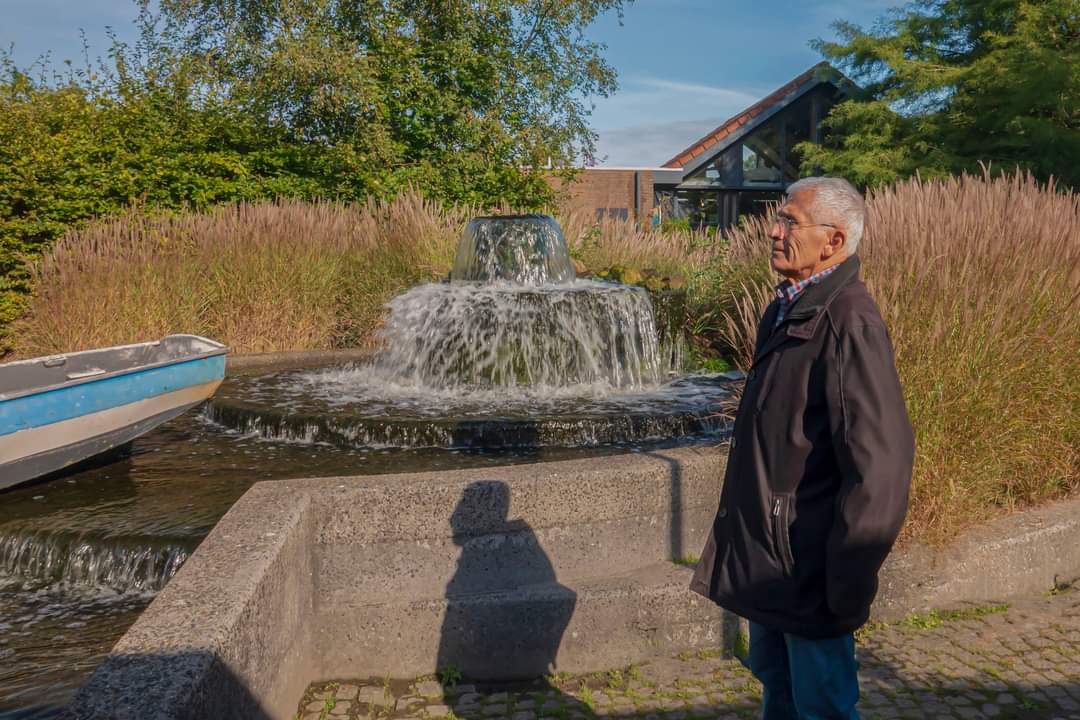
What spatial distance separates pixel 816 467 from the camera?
213 cm

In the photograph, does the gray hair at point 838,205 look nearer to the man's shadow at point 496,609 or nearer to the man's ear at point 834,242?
the man's ear at point 834,242

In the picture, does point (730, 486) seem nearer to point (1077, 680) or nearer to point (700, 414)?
point (1077, 680)

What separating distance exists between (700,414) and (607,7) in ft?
64.0

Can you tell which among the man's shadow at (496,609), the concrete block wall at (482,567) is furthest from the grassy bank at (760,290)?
the man's shadow at (496,609)

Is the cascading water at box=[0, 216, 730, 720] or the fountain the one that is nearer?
the cascading water at box=[0, 216, 730, 720]

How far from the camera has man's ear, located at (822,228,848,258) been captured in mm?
2199

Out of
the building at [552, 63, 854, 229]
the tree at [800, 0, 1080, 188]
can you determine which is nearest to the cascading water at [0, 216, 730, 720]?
the tree at [800, 0, 1080, 188]

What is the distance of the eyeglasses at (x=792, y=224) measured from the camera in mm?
2191

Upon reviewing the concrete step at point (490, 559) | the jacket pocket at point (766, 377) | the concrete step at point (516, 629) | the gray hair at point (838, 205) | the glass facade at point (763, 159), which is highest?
the glass facade at point (763, 159)

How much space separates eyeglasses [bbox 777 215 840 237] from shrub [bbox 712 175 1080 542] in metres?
2.02

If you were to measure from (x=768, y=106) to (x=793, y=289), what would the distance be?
947 inches

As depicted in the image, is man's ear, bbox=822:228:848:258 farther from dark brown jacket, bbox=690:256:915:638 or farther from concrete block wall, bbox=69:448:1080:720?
concrete block wall, bbox=69:448:1080:720

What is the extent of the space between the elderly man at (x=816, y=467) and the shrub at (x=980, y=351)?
201 cm

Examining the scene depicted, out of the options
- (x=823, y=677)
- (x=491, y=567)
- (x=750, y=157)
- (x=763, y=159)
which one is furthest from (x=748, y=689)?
(x=763, y=159)
